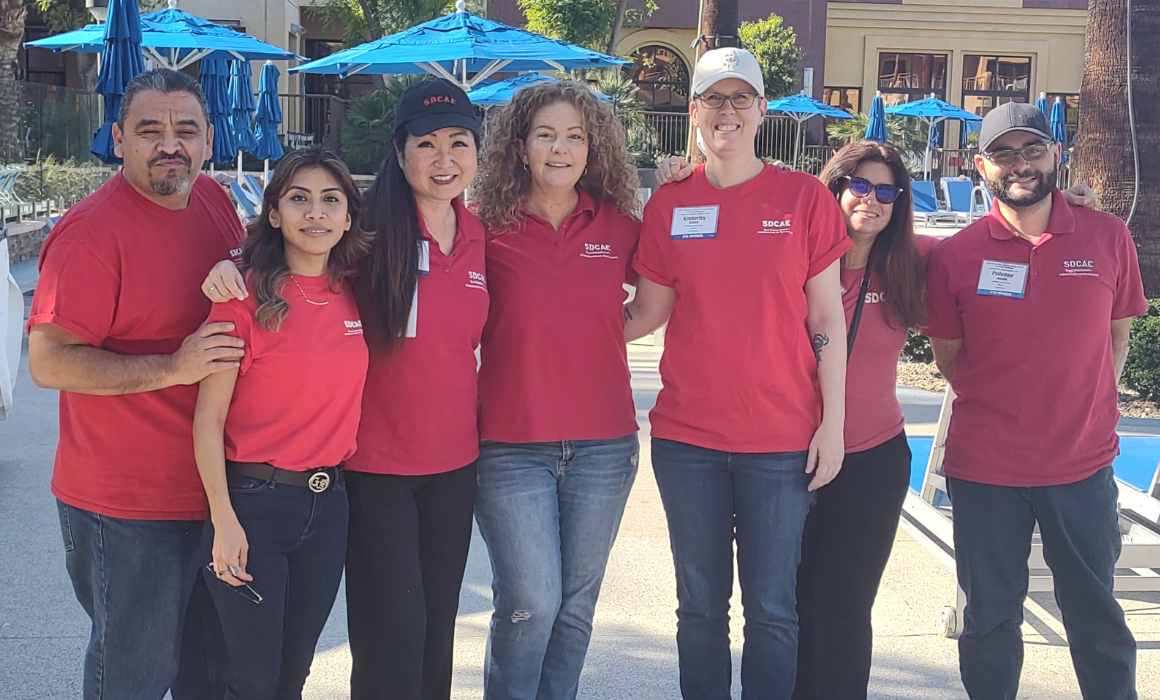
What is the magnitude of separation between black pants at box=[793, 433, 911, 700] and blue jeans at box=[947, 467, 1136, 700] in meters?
0.29

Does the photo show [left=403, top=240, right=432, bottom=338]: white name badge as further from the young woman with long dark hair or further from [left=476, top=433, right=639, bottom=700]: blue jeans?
[left=476, top=433, right=639, bottom=700]: blue jeans

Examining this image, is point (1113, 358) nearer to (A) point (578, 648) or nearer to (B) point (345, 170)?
(A) point (578, 648)

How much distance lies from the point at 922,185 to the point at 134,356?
75.6ft

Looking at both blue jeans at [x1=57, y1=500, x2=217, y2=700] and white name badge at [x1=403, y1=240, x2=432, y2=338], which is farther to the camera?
white name badge at [x1=403, y1=240, x2=432, y2=338]

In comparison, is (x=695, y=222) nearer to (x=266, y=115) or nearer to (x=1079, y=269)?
(x=1079, y=269)

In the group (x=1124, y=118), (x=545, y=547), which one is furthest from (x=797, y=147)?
(x=545, y=547)

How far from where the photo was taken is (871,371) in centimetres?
338

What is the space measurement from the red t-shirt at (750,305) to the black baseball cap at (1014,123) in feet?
1.94

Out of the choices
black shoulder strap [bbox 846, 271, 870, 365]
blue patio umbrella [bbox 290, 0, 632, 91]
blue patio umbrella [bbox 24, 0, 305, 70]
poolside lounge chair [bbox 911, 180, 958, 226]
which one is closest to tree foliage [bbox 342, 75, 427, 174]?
blue patio umbrella [bbox 24, 0, 305, 70]

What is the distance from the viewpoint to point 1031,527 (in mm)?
3393

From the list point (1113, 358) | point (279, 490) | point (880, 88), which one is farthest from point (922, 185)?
point (279, 490)

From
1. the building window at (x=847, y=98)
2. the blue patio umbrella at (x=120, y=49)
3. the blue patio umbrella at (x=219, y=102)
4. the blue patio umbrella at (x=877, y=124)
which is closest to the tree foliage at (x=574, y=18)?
the blue patio umbrella at (x=877, y=124)

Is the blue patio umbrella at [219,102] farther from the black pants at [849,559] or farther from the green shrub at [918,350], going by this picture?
the black pants at [849,559]

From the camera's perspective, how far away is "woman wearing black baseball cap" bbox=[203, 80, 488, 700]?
9.98ft
